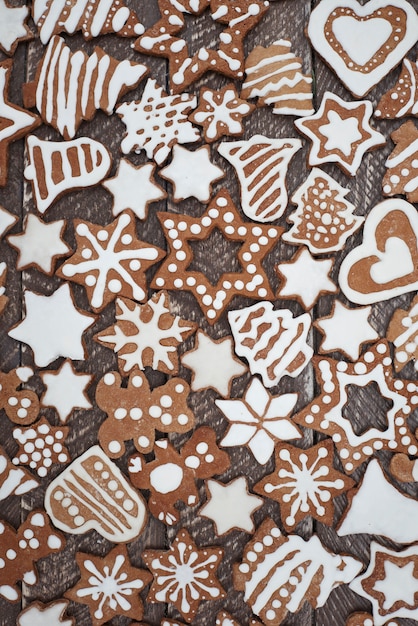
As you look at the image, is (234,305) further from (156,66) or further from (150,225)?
(156,66)

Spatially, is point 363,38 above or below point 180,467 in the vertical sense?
above

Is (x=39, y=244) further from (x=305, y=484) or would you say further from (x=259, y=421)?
(x=305, y=484)

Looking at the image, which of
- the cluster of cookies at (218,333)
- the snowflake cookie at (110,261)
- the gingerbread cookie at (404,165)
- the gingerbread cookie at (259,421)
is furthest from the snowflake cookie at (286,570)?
the gingerbread cookie at (404,165)

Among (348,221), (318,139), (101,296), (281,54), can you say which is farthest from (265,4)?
(101,296)

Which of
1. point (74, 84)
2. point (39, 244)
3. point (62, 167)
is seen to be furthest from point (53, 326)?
point (74, 84)

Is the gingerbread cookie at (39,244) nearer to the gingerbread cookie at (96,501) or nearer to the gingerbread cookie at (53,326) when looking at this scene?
the gingerbread cookie at (53,326)
